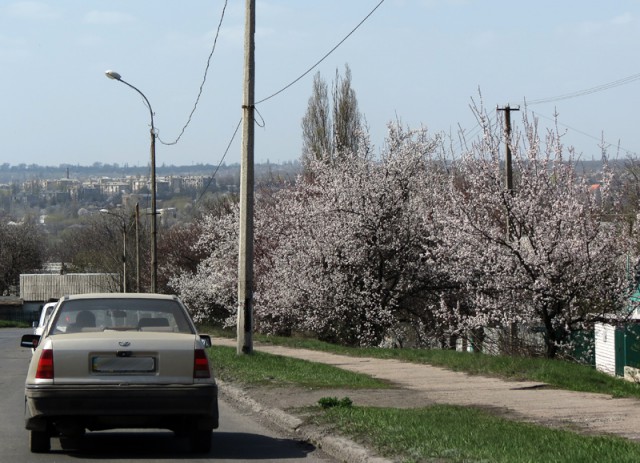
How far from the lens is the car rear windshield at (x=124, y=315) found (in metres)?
10.6

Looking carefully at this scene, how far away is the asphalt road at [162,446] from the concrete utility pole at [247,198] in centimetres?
762

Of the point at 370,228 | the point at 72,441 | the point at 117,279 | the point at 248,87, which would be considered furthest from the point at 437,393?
the point at 117,279

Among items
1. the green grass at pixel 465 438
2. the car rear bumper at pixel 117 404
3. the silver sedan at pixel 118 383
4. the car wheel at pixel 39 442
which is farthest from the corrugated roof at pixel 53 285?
the car rear bumper at pixel 117 404

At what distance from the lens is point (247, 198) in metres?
21.9

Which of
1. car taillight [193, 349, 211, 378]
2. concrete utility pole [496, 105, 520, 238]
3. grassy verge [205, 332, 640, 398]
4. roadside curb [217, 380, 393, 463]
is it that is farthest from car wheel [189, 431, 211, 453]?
concrete utility pole [496, 105, 520, 238]

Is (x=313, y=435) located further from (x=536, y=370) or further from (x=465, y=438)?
(x=536, y=370)

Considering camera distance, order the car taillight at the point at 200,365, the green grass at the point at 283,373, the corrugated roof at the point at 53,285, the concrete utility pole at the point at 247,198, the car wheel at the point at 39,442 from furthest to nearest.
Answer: the corrugated roof at the point at 53,285 → the concrete utility pole at the point at 247,198 → the green grass at the point at 283,373 → the car wheel at the point at 39,442 → the car taillight at the point at 200,365

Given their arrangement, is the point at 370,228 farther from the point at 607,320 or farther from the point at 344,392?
the point at 344,392

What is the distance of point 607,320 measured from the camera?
21.6 m

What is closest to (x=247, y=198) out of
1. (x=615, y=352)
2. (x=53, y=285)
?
(x=615, y=352)

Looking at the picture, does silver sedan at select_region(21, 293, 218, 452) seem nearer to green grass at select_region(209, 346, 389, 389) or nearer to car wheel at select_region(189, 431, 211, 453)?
car wheel at select_region(189, 431, 211, 453)

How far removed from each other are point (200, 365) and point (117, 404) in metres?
0.83

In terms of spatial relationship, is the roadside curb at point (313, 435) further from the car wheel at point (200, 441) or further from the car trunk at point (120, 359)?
the car trunk at point (120, 359)

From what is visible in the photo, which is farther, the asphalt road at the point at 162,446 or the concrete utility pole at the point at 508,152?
the concrete utility pole at the point at 508,152
